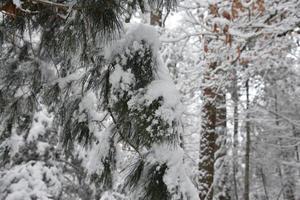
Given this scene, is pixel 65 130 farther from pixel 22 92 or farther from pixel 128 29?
pixel 128 29

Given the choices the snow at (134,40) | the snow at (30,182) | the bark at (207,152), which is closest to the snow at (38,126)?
the snow at (30,182)

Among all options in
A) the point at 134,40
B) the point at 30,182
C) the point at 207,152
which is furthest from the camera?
the point at 30,182

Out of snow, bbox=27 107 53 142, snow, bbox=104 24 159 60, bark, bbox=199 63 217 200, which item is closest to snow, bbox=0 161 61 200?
snow, bbox=27 107 53 142

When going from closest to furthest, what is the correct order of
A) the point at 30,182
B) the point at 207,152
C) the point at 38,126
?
the point at 207,152 < the point at 30,182 < the point at 38,126

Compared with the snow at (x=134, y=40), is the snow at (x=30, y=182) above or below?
below

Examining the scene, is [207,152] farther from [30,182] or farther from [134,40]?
[134,40]

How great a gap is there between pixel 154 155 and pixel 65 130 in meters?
0.88

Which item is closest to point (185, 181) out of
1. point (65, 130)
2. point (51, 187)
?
point (65, 130)

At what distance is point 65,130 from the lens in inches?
102

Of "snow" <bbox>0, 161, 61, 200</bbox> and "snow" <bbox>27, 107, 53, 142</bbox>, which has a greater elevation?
"snow" <bbox>27, 107, 53, 142</bbox>

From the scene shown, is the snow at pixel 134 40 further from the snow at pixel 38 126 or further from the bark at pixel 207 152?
the snow at pixel 38 126

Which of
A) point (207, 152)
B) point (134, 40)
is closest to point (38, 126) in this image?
point (207, 152)

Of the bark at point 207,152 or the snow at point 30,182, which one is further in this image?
the snow at point 30,182

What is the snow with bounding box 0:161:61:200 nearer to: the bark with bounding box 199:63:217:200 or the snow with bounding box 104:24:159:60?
the bark with bounding box 199:63:217:200
